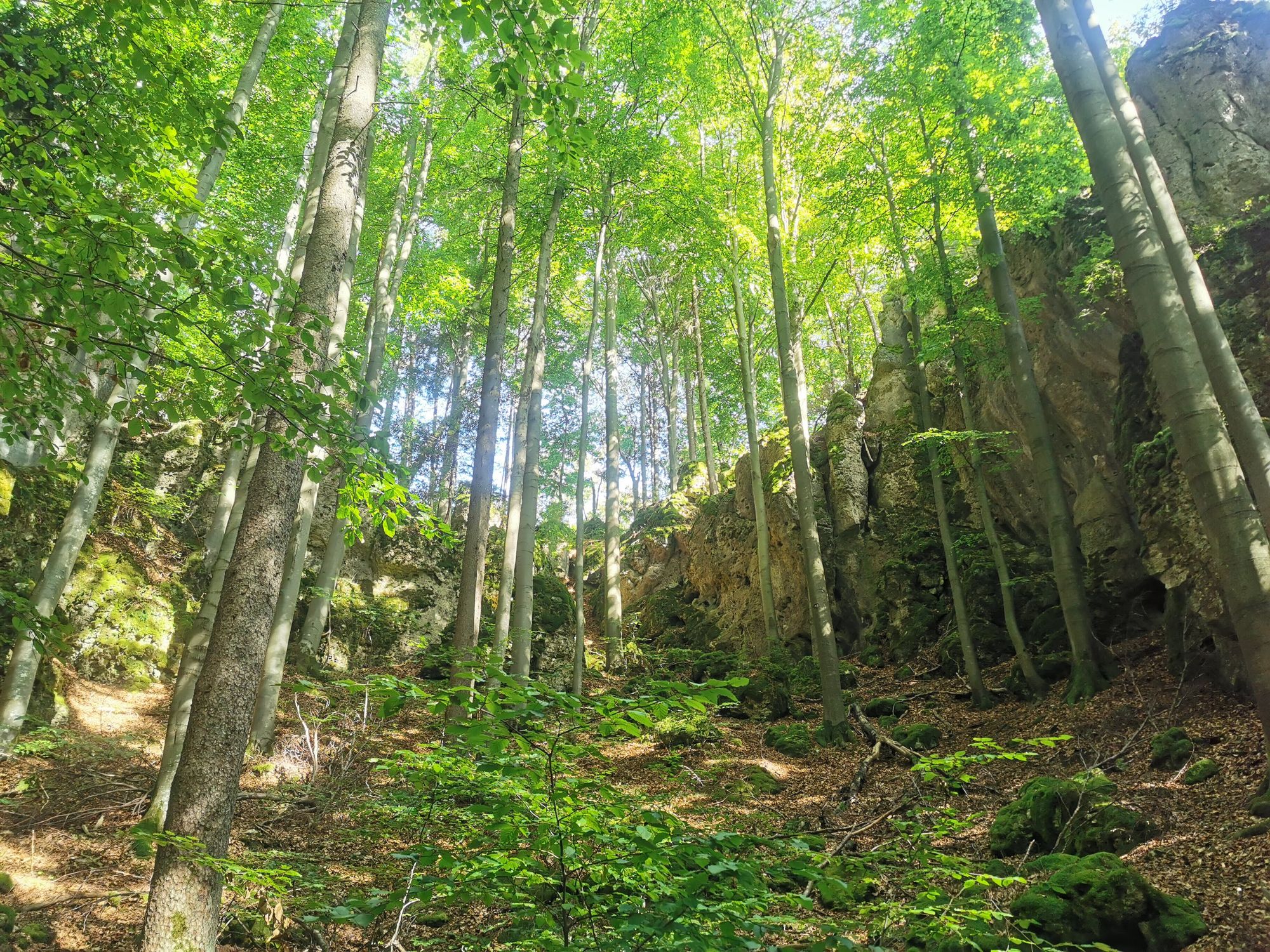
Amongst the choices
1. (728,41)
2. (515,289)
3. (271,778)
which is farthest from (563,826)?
(515,289)

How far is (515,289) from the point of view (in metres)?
17.7

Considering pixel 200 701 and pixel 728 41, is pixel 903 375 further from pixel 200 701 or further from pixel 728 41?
pixel 200 701

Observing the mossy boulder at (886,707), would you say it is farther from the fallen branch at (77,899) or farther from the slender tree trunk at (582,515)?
the fallen branch at (77,899)

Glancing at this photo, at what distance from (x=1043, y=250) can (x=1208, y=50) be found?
3242mm

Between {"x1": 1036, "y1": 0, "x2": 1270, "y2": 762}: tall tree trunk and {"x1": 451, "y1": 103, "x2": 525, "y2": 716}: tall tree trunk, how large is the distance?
6.78 m

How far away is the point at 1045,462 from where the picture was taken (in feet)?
32.8

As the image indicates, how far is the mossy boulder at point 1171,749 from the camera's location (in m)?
6.21

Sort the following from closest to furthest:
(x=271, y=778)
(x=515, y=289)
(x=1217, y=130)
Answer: (x=271, y=778), (x=1217, y=130), (x=515, y=289)

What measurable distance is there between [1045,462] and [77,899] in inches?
478

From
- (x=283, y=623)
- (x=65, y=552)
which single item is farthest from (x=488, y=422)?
(x=65, y=552)

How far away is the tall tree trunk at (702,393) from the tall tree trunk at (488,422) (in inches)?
454

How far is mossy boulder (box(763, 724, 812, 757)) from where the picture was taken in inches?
405

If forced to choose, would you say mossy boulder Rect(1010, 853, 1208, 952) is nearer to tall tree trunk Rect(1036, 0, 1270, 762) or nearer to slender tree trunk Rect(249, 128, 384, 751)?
tall tree trunk Rect(1036, 0, 1270, 762)

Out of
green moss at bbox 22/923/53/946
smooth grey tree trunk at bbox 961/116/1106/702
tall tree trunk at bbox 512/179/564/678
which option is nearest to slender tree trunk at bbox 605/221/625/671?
tall tree trunk at bbox 512/179/564/678
